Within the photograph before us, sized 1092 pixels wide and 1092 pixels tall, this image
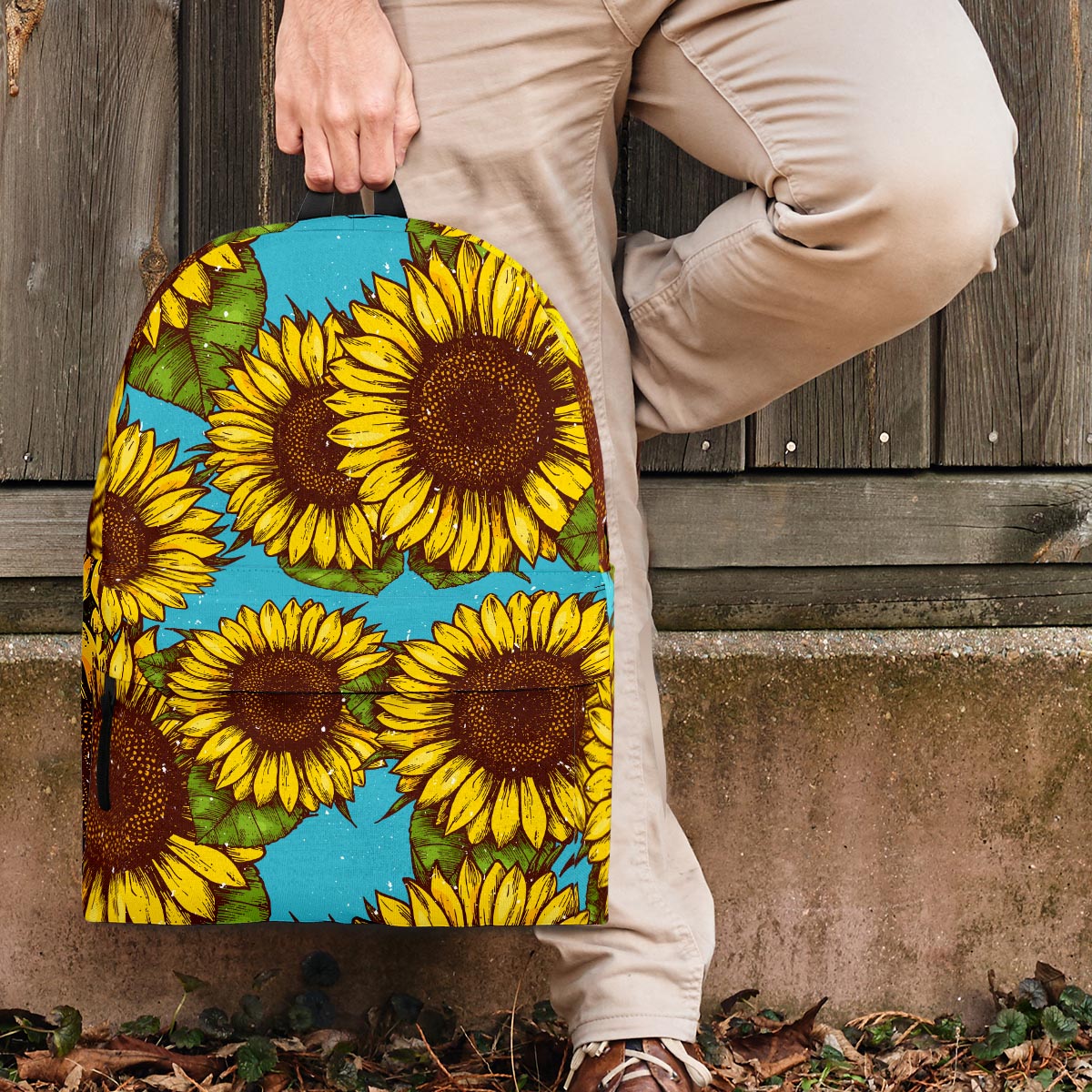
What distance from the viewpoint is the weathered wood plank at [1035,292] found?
147cm

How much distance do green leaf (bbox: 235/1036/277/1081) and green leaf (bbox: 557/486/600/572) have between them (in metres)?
0.71

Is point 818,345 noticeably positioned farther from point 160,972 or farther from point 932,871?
point 160,972

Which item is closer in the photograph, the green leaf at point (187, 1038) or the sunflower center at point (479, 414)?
the sunflower center at point (479, 414)

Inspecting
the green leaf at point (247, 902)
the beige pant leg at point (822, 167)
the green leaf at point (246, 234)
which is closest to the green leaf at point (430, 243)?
the green leaf at point (246, 234)

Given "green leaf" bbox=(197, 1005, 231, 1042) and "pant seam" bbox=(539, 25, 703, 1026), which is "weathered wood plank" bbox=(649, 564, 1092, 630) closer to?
"pant seam" bbox=(539, 25, 703, 1026)

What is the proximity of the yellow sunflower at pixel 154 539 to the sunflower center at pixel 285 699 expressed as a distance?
0.31ft

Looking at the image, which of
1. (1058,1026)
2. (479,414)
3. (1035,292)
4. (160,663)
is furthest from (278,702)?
(1035,292)

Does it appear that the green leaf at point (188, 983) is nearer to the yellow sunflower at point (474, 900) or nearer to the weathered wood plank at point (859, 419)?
the yellow sunflower at point (474, 900)

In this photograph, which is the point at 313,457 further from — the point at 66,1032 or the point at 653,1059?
the point at 66,1032

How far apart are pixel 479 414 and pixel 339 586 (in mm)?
203

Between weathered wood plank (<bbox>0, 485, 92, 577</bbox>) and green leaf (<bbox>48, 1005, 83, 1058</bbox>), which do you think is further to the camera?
weathered wood plank (<bbox>0, 485, 92, 577</bbox>)

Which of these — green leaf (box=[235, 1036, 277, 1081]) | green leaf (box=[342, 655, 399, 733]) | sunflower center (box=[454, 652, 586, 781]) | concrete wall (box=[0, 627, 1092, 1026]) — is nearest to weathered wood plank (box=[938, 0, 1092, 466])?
concrete wall (box=[0, 627, 1092, 1026])

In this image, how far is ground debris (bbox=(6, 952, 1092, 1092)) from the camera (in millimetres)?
1254

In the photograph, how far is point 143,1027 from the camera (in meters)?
1.36
